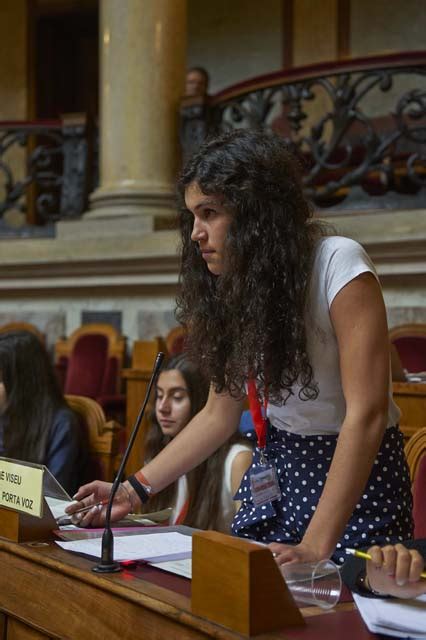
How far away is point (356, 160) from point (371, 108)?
1.69 metres

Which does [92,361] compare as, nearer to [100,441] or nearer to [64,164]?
[64,164]

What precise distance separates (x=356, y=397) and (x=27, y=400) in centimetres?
215

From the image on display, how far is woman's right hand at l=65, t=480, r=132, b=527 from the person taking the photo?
6.47ft

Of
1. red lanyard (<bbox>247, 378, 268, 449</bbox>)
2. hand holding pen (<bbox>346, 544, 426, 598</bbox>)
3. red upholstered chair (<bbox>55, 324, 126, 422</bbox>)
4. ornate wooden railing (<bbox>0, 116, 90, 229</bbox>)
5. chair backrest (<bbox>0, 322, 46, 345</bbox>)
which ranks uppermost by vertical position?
ornate wooden railing (<bbox>0, 116, 90, 229</bbox>)

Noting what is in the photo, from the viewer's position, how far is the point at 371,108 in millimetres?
8922

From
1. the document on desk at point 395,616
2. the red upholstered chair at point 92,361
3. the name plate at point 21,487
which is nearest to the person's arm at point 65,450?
the name plate at point 21,487

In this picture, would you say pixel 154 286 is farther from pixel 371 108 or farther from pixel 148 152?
pixel 371 108

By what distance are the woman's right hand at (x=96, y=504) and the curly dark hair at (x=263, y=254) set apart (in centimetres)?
36

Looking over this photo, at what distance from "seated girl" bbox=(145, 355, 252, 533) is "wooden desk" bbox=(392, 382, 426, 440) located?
1.79ft

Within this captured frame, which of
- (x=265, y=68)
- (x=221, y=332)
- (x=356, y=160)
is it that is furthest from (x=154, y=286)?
(x=221, y=332)

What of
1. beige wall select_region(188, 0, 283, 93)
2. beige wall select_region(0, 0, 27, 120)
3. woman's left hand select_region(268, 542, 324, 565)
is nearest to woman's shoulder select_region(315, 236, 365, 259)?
woman's left hand select_region(268, 542, 324, 565)

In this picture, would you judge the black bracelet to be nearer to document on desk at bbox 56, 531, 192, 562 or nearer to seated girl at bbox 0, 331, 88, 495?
document on desk at bbox 56, 531, 192, 562

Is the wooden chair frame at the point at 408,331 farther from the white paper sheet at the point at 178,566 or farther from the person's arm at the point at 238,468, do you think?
the white paper sheet at the point at 178,566

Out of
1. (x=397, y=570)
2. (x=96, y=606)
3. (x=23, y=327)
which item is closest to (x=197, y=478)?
(x=96, y=606)
